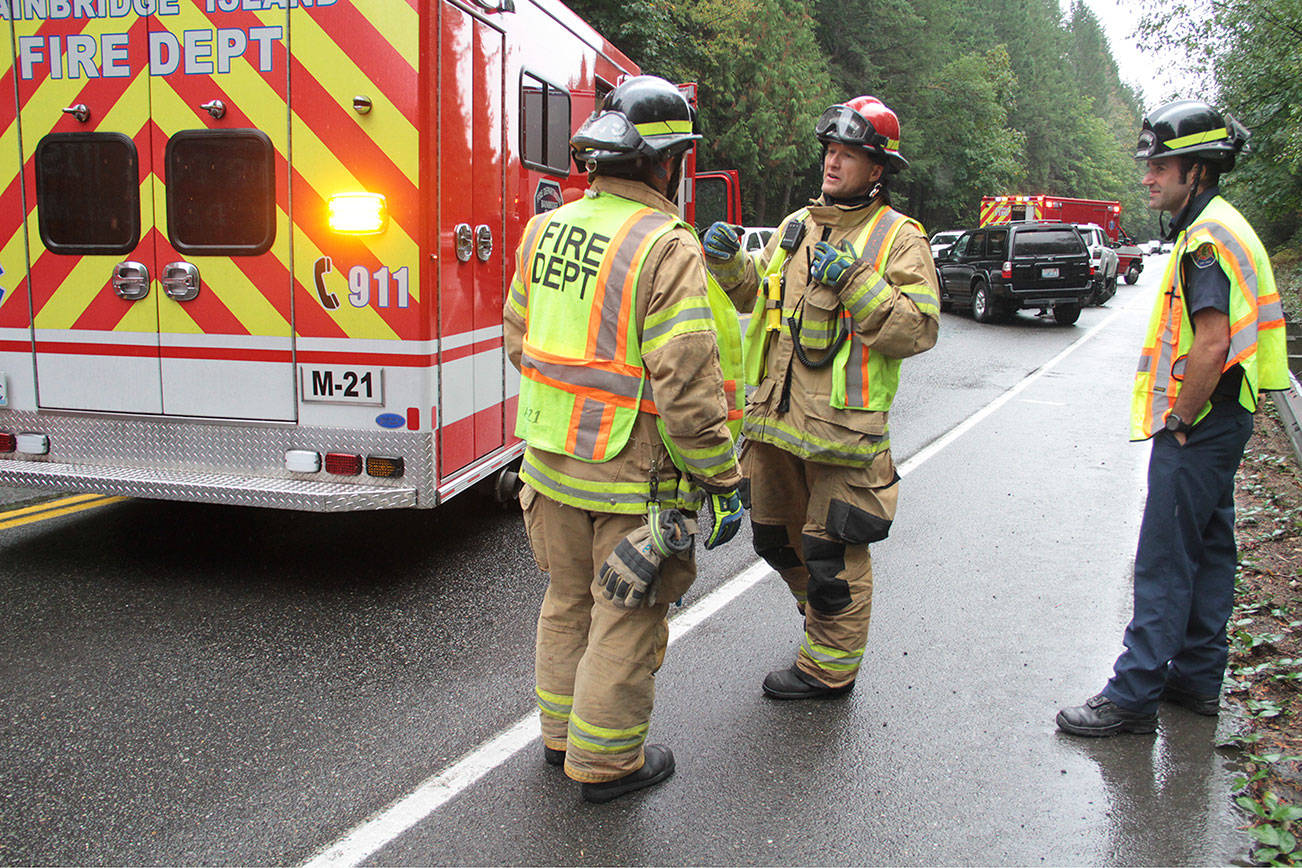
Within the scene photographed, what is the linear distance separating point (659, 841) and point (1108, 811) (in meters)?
1.45

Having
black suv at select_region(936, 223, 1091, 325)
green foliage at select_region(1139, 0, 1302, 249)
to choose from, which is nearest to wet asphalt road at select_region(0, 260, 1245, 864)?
black suv at select_region(936, 223, 1091, 325)

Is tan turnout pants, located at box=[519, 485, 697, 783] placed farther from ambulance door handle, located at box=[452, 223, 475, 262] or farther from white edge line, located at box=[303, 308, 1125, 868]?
ambulance door handle, located at box=[452, 223, 475, 262]

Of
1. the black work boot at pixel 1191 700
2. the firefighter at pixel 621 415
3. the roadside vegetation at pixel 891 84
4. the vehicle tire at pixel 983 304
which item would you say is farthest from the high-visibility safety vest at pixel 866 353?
the roadside vegetation at pixel 891 84

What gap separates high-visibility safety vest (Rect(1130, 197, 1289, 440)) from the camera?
133 inches

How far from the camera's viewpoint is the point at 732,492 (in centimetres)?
306

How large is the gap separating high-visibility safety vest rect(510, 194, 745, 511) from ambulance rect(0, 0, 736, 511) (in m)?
1.71

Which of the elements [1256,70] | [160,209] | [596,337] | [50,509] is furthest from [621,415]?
[1256,70]

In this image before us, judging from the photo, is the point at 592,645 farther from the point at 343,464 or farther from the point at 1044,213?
the point at 1044,213

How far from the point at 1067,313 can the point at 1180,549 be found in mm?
17852

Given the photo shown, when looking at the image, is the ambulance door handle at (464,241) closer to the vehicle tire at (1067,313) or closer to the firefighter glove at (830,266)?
the firefighter glove at (830,266)

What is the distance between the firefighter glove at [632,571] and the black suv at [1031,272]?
1821 centimetres

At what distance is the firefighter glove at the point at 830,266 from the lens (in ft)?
11.2

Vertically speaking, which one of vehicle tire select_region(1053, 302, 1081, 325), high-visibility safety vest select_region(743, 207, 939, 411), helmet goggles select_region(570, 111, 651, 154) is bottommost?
vehicle tire select_region(1053, 302, 1081, 325)

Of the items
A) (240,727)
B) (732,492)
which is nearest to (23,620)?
(240,727)
